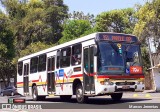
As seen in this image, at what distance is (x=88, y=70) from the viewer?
17.4m

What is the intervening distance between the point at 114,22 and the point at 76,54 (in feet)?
133

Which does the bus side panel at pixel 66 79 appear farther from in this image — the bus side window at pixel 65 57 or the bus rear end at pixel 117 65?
the bus rear end at pixel 117 65

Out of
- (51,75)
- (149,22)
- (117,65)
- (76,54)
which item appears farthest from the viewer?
(149,22)

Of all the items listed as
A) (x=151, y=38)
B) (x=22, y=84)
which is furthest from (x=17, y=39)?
(x=22, y=84)

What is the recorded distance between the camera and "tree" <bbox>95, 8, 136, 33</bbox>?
57344 millimetres

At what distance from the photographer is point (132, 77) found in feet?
56.4

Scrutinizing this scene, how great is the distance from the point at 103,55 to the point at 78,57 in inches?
80.5

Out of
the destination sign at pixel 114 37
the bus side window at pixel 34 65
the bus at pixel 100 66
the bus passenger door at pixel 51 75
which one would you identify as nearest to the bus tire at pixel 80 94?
the bus at pixel 100 66

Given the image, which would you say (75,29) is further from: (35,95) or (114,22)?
(35,95)

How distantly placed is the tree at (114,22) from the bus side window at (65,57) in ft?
121

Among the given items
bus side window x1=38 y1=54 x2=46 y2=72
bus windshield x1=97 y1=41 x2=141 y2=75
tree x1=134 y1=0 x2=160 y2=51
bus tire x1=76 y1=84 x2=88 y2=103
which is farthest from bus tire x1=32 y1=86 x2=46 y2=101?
tree x1=134 y1=0 x2=160 y2=51

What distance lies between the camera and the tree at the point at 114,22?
188 feet

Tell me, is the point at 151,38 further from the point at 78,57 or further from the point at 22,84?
the point at 78,57

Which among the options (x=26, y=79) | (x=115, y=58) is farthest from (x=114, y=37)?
(x=26, y=79)
